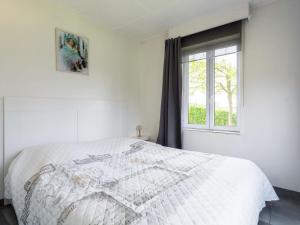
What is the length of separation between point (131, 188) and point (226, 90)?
84.1 inches

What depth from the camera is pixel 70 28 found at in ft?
8.02

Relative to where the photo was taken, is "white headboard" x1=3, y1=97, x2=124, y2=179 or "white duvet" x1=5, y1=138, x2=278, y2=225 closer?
"white duvet" x1=5, y1=138, x2=278, y2=225

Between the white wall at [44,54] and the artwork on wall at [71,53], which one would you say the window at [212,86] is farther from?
the artwork on wall at [71,53]

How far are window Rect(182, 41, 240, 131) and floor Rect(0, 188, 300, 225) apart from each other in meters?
1.00

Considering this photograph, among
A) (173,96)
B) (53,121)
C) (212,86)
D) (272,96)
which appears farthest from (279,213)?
(53,121)

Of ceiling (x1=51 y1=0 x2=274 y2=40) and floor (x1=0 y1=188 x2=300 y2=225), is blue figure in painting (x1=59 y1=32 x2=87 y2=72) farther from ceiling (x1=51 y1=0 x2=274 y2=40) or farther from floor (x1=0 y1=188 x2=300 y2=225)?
floor (x1=0 y1=188 x2=300 y2=225)

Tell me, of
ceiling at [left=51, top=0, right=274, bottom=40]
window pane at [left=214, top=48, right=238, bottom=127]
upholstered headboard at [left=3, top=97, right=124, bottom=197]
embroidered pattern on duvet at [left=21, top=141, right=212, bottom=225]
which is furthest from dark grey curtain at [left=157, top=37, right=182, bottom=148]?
embroidered pattern on duvet at [left=21, top=141, right=212, bottom=225]

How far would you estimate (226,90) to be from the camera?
269cm

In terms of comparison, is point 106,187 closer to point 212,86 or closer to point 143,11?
point 212,86

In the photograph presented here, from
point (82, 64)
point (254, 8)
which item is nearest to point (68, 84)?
point (82, 64)

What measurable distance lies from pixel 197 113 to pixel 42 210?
2.41 meters

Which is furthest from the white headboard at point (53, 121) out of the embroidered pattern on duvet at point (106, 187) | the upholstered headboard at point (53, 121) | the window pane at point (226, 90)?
the window pane at point (226, 90)

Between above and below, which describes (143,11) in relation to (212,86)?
above

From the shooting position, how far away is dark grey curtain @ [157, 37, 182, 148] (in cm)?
293
